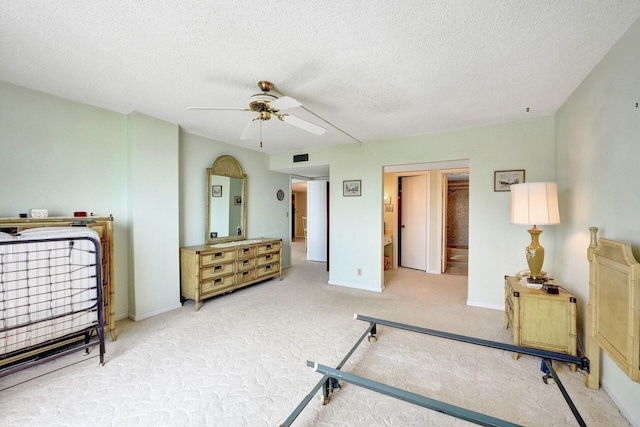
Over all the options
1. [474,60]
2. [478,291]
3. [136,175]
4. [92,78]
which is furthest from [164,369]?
[478,291]

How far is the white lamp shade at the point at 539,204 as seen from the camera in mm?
2379

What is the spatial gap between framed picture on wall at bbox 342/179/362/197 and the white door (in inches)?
83.2

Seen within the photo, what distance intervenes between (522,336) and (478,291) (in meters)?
1.34

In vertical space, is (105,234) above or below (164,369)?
above

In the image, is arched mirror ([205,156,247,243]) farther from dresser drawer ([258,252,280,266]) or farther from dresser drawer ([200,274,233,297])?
dresser drawer ([200,274,233,297])

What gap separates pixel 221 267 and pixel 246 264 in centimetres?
46

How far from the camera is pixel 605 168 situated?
1.92m

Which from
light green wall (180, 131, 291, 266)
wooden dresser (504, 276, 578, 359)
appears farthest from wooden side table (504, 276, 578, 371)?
light green wall (180, 131, 291, 266)

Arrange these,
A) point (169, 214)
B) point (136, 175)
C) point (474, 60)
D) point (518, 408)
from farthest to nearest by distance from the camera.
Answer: point (169, 214) → point (136, 175) → point (474, 60) → point (518, 408)

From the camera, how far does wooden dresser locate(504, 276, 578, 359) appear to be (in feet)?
6.98

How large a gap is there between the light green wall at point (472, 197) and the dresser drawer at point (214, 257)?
1744 millimetres

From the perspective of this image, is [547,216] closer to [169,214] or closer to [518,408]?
[518,408]

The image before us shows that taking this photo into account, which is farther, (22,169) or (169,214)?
(169,214)

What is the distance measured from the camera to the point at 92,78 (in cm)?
227
